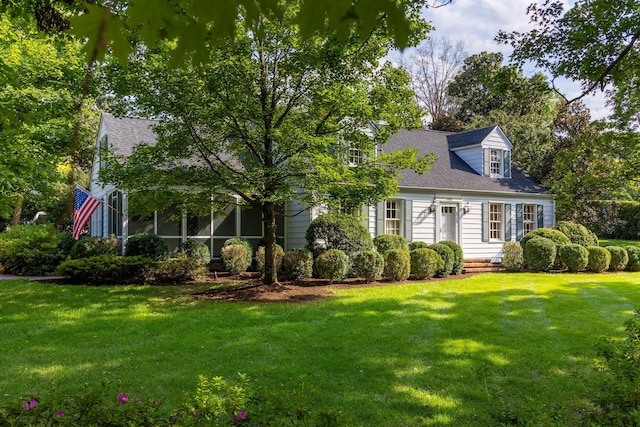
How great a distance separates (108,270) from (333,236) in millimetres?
5887

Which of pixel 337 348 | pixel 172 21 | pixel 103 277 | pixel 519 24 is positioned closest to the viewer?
pixel 172 21

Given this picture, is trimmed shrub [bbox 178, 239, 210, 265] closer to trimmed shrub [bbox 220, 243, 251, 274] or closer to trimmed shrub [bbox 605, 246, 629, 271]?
trimmed shrub [bbox 220, 243, 251, 274]

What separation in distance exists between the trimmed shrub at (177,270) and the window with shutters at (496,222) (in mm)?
11559

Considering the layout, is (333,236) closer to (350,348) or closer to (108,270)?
(108,270)

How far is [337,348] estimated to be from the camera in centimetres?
621

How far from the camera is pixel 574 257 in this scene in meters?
15.4

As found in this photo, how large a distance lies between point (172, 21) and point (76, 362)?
5150 mm

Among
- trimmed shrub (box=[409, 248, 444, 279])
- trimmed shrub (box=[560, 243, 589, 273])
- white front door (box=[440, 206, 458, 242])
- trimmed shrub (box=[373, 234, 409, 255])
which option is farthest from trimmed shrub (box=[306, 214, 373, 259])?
trimmed shrub (box=[560, 243, 589, 273])

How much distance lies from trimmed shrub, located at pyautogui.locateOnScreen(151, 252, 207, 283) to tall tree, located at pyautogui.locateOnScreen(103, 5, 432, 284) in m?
2.23

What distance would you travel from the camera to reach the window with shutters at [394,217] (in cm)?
1643

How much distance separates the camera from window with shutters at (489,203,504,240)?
18.4 metres

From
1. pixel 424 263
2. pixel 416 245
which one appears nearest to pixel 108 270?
pixel 424 263

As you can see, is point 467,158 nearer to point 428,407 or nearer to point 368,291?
point 368,291

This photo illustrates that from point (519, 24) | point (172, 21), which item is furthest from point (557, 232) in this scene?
point (172, 21)
